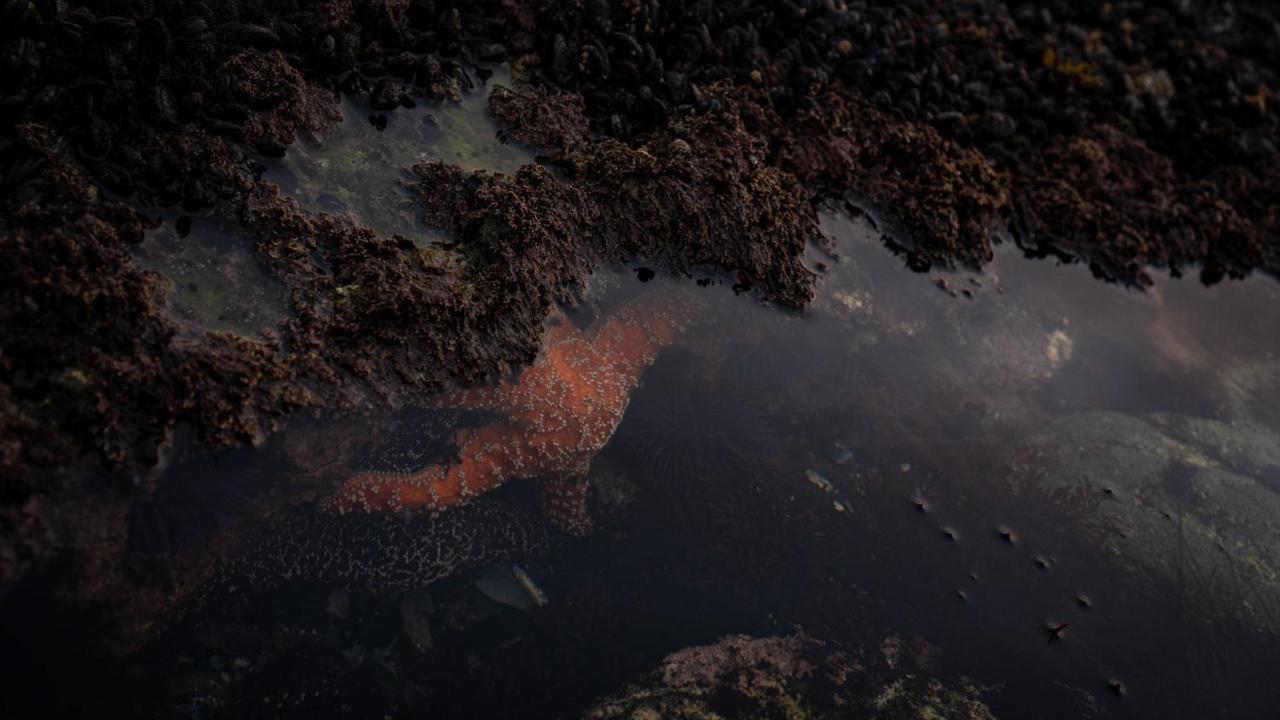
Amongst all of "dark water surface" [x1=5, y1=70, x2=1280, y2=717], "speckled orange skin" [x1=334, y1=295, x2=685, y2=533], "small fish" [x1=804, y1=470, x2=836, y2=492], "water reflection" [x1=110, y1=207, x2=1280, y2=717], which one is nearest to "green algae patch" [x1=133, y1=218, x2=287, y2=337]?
"dark water surface" [x1=5, y1=70, x2=1280, y2=717]

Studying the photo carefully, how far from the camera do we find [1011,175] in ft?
18.4

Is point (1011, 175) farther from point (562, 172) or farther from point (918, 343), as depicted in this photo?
point (562, 172)

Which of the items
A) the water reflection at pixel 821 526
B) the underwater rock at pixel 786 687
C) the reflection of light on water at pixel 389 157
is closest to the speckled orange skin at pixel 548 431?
the water reflection at pixel 821 526

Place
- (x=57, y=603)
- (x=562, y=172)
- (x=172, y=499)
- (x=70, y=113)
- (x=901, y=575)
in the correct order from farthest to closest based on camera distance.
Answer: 1. (x=562, y=172)
2. (x=901, y=575)
3. (x=70, y=113)
4. (x=172, y=499)
5. (x=57, y=603)

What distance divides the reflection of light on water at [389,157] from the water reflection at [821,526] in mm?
1004

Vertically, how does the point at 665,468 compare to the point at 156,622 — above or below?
above

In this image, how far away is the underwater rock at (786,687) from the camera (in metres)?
3.16

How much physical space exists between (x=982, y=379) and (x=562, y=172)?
304cm

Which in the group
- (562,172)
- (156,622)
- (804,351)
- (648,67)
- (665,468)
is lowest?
A: (156,622)

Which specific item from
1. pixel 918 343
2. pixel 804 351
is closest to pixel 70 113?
pixel 804 351

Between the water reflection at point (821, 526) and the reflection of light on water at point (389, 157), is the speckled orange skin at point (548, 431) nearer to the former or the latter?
the water reflection at point (821, 526)

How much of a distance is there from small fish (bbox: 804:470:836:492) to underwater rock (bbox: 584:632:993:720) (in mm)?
825

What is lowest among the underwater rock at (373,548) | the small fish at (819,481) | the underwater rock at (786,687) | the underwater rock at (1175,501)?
the underwater rock at (373,548)

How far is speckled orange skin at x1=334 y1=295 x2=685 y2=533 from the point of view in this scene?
11.2 ft
